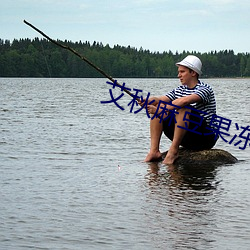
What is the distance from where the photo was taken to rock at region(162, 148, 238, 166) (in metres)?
Answer: 9.02

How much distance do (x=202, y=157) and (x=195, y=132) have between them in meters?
0.55

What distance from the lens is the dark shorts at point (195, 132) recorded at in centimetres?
852

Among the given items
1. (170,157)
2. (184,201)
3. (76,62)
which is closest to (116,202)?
(184,201)

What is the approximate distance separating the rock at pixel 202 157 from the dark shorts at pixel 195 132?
2.8 inches

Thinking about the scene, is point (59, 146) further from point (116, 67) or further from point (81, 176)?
point (116, 67)

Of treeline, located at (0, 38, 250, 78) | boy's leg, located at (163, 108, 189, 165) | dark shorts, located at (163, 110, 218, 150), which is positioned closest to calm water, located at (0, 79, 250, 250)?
boy's leg, located at (163, 108, 189, 165)

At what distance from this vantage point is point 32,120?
60.8 feet

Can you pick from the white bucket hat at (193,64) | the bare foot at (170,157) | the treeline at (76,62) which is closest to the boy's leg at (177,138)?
the bare foot at (170,157)

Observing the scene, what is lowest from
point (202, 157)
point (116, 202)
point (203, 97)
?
point (116, 202)

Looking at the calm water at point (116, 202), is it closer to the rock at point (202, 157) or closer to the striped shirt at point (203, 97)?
the rock at point (202, 157)

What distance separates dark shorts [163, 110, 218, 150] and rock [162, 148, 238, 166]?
0.23 ft

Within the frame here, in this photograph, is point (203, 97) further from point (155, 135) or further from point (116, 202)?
point (116, 202)

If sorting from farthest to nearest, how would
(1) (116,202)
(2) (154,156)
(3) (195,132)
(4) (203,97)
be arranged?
1. (2) (154,156)
2. (3) (195,132)
3. (4) (203,97)
4. (1) (116,202)

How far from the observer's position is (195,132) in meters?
8.66
